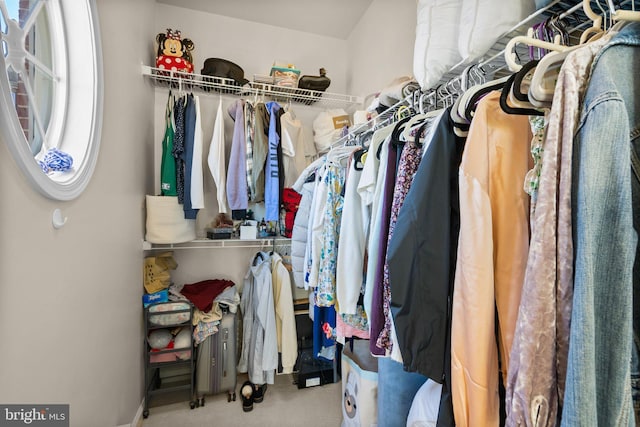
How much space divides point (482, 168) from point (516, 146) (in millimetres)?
99

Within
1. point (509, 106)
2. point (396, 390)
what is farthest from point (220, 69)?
point (396, 390)

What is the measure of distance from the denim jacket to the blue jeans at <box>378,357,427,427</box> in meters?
0.76

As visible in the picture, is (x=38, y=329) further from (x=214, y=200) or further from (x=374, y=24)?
(x=374, y=24)

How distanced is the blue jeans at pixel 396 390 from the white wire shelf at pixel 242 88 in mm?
2049

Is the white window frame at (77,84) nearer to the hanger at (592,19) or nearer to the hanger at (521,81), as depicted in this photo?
the hanger at (521,81)

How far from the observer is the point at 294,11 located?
230 centimetres

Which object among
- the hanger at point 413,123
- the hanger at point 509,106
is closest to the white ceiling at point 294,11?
the hanger at point 413,123

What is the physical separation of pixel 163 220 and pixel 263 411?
1.47 metres

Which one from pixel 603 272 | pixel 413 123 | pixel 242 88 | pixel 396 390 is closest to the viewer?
pixel 603 272

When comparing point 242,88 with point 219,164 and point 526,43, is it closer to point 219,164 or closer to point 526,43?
point 219,164

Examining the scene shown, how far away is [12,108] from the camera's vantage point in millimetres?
673

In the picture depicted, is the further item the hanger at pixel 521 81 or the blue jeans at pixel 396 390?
the blue jeans at pixel 396 390

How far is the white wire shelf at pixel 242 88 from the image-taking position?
78.7 inches

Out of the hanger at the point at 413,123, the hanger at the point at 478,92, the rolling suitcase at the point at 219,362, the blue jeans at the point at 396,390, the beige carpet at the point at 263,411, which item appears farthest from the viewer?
the rolling suitcase at the point at 219,362
